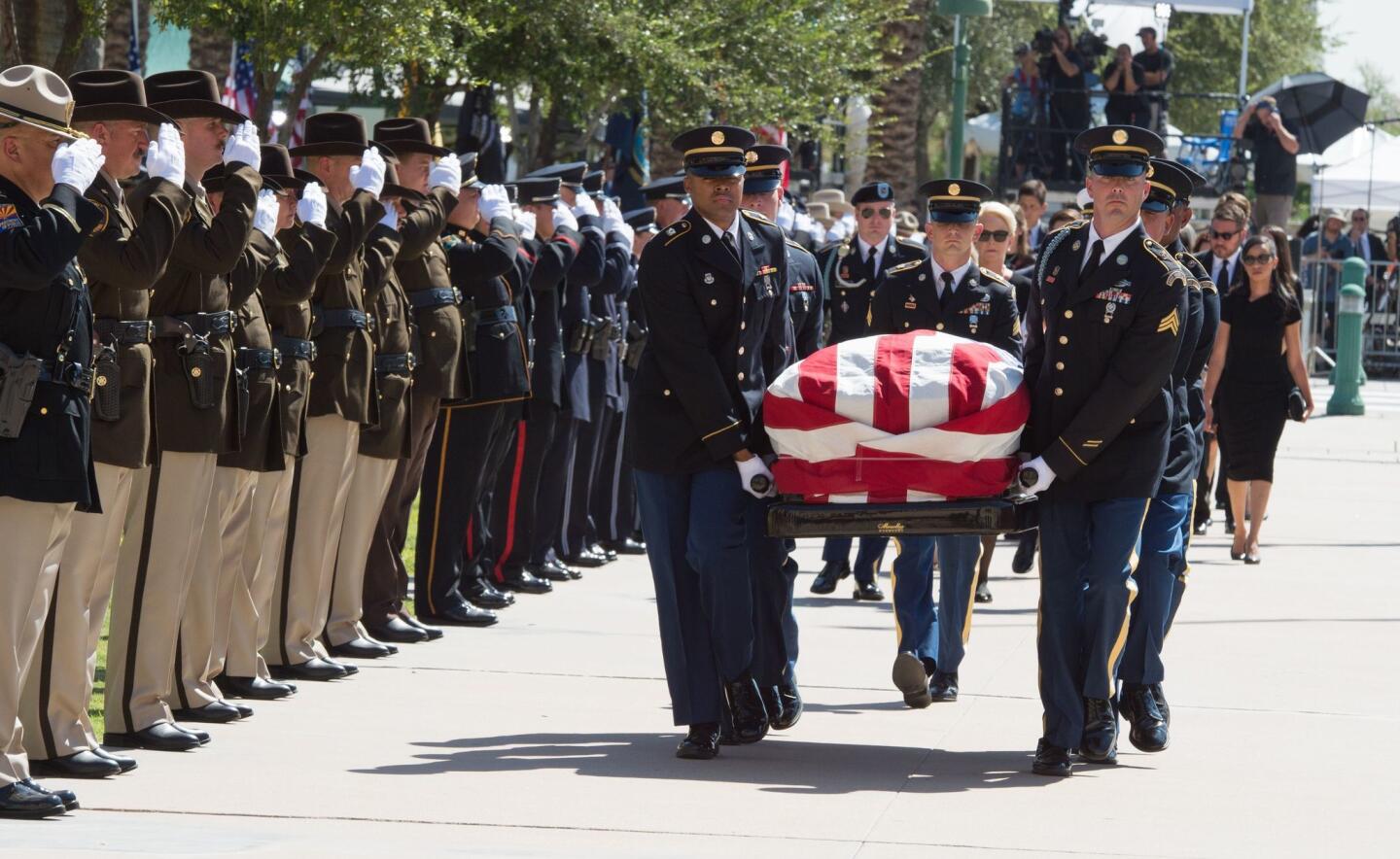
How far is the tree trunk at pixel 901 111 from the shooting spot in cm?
2548

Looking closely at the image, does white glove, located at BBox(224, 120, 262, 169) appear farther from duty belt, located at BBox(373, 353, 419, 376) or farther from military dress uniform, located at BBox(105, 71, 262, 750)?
duty belt, located at BBox(373, 353, 419, 376)

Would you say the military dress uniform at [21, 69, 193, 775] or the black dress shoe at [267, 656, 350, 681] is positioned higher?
the military dress uniform at [21, 69, 193, 775]

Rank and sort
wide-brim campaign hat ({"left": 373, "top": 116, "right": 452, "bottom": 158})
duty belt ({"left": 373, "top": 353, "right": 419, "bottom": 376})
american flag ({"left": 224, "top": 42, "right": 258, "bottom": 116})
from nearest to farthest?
duty belt ({"left": 373, "top": 353, "right": 419, "bottom": 376}) < wide-brim campaign hat ({"left": 373, "top": 116, "right": 452, "bottom": 158}) < american flag ({"left": 224, "top": 42, "right": 258, "bottom": 116})

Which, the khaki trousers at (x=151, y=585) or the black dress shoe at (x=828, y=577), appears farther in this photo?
the black dress shoe at (x=828, y=577)

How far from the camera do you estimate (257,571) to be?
8523 millimetres

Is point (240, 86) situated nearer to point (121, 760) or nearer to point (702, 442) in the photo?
point (702, 442)

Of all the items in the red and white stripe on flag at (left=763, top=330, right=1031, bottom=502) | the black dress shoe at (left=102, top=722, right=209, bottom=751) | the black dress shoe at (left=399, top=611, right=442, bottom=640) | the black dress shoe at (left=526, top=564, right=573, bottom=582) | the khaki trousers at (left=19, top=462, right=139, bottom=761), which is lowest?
the black dress shoe at (left=526, top=564, right=573, bottom=582)

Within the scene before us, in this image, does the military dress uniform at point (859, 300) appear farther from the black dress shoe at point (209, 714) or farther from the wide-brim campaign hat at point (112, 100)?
the wide-brim campaign hat at point (112, 100)

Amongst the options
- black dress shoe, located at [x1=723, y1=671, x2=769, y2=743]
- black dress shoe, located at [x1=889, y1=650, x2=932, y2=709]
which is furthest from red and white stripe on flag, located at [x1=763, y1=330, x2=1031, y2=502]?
black dress shoe, located at [x1=889, y1=650, x2=932, y2=709]

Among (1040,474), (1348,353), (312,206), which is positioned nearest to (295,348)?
(312,206)

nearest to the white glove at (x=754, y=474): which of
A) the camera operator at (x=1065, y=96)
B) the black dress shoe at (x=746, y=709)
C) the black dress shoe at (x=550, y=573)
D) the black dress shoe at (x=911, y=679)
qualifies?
the black dress shoe at (x=746, y=709)

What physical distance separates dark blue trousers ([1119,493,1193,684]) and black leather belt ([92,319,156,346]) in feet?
11.5

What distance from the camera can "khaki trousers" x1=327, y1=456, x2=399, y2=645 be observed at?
30.9 ft

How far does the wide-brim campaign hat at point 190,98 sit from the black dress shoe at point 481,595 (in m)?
3.88
